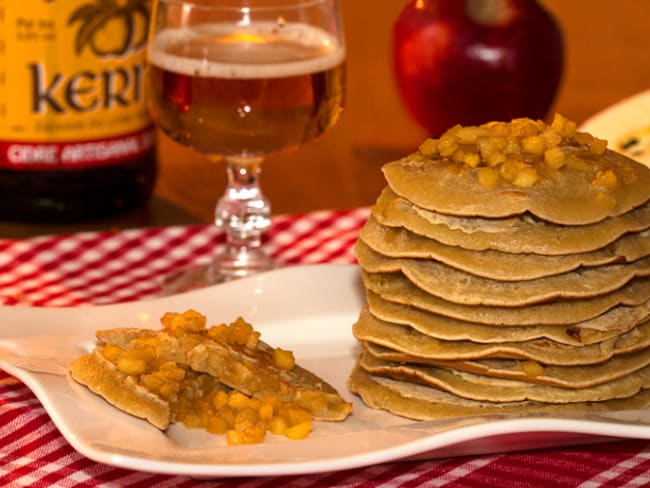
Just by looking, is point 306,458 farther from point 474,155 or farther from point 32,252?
point 32,252

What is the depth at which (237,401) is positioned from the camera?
135 centimetres

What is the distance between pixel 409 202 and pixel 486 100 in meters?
1.04

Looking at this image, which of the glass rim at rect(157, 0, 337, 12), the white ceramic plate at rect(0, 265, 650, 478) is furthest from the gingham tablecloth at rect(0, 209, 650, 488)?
the glass rim at rect(157, 0, 337, 12)

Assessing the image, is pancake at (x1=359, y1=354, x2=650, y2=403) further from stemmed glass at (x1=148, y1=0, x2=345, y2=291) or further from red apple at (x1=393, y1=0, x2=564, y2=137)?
red apple at (x1=393, y1=0, x2=564, y2=137)

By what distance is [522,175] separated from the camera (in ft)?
4.32

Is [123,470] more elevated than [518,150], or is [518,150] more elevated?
[518,150]

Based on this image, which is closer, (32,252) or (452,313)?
(452,313)

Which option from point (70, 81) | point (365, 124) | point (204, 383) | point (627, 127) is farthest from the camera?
point (365, 124)

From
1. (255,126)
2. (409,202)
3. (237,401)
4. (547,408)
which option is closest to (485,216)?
(409,202)

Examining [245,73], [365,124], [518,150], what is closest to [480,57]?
[365,124]

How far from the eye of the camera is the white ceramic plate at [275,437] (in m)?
1.19

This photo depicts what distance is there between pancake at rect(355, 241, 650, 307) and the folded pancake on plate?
165 millimetres

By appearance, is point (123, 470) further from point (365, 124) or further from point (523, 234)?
point (365, 124)

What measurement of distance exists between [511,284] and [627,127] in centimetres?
104
